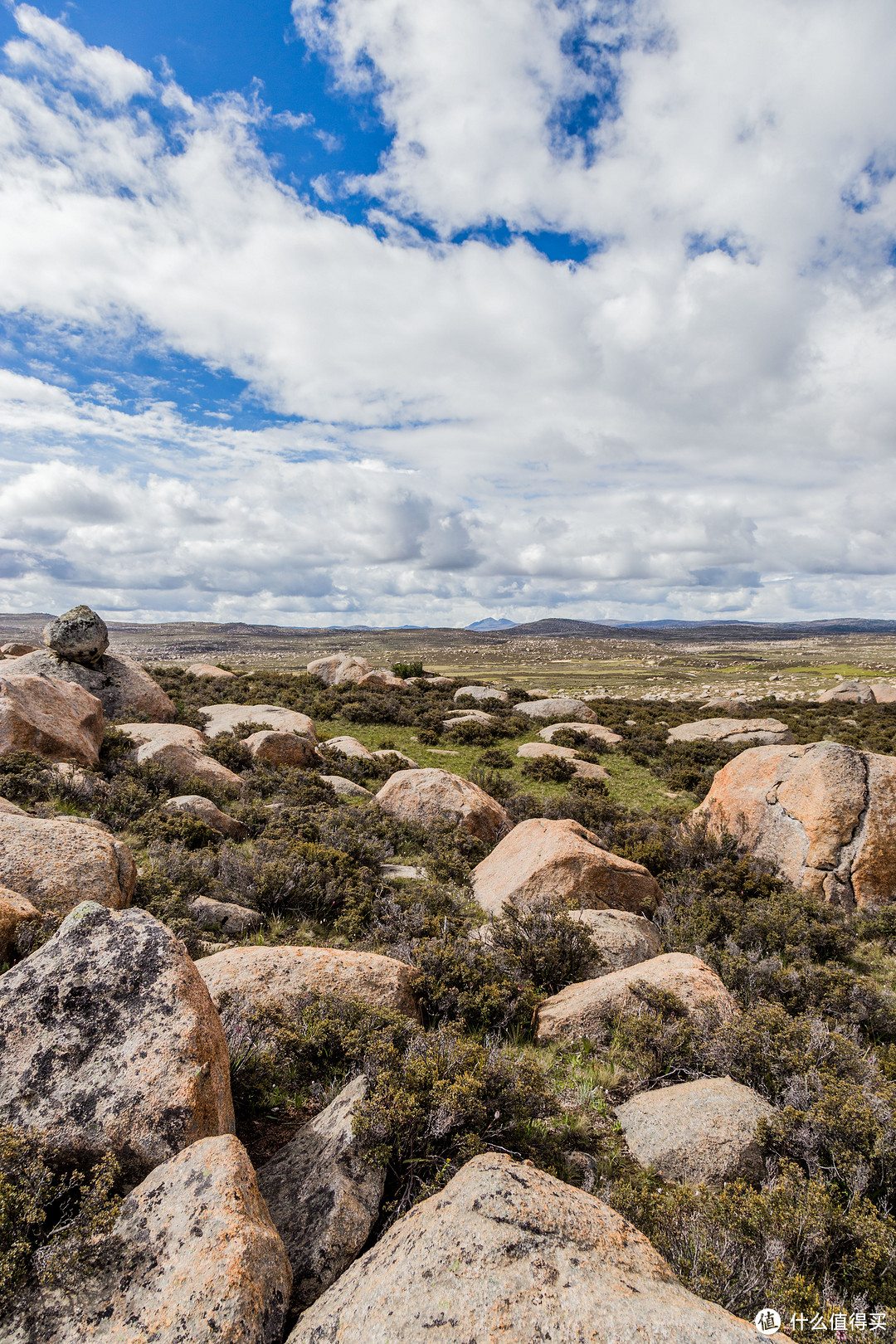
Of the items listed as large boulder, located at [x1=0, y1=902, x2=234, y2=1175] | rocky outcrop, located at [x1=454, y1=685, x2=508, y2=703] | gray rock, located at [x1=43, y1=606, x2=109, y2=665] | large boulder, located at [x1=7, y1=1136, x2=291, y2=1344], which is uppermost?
gray rock, located at [x1=43, y1=606, x2=109, y2=665]

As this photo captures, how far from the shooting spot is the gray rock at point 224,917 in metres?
8.39

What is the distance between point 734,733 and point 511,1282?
28724 mm

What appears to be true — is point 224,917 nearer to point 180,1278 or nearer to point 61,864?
point 61,864

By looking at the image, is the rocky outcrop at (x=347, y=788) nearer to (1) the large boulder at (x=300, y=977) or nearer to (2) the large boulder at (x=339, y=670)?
(1) the large boulder at (x=300, y=977)

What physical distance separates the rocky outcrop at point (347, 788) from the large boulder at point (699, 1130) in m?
11.9

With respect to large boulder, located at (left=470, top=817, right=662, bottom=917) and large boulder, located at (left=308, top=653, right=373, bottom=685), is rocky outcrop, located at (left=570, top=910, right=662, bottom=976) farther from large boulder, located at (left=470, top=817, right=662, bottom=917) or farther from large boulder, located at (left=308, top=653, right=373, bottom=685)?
large boulder, located at (left=308, top=653, right=373, bottom=685)

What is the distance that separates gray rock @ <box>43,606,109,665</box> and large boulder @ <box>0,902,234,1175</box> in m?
21.4

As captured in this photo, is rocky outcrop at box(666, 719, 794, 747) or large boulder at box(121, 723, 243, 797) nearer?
large boulder at box(121, 723, 243, 797)

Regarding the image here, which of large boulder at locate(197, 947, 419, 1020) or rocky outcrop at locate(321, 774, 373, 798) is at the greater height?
large boulder at locate(197, 947, 419, 1020)

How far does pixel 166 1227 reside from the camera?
10.1 ft

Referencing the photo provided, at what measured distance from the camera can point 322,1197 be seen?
3676 mm

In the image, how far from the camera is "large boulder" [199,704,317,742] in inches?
Result: 835

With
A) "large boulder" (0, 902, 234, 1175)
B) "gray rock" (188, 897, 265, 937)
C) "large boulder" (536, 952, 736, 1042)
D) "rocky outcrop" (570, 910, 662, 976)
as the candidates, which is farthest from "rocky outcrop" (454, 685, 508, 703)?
"large boulder" (0, 902, 234, 1175)

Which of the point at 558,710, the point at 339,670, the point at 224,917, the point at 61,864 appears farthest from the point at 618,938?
the point at 339,670
